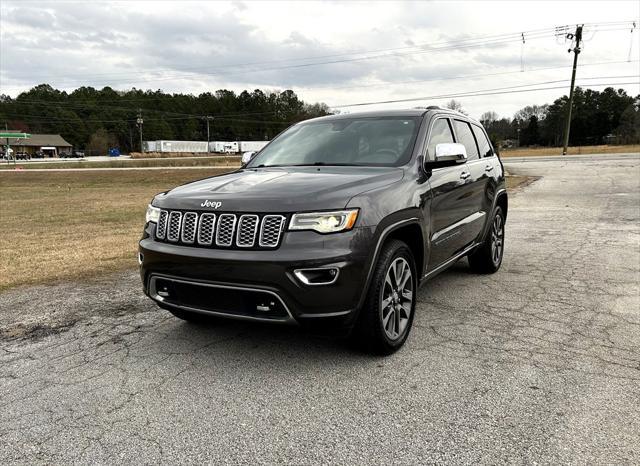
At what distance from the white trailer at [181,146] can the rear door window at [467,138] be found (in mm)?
96755

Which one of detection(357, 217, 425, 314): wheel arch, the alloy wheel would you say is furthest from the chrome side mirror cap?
the alloy wheel

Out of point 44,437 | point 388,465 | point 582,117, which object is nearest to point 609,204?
point 388,465

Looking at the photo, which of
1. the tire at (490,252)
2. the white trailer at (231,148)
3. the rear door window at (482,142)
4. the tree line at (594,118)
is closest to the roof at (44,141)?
the white trailer at (231,148)

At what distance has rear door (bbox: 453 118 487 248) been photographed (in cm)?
512

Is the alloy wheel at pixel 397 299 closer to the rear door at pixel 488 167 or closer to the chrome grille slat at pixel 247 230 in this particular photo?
the chrome grille slat at pixel 247 230

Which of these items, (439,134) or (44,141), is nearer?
(439,134)

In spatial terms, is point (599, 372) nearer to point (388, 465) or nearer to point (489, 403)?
point (489, 403)

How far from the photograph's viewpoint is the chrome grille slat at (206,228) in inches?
133

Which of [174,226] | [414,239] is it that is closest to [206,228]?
[174,226]

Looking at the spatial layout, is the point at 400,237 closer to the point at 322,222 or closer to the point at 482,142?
the point at 322,222

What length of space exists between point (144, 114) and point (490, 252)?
127793mm

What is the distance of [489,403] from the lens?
10.1 ft

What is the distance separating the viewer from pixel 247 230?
10.7ft

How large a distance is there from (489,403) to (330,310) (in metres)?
1.08
